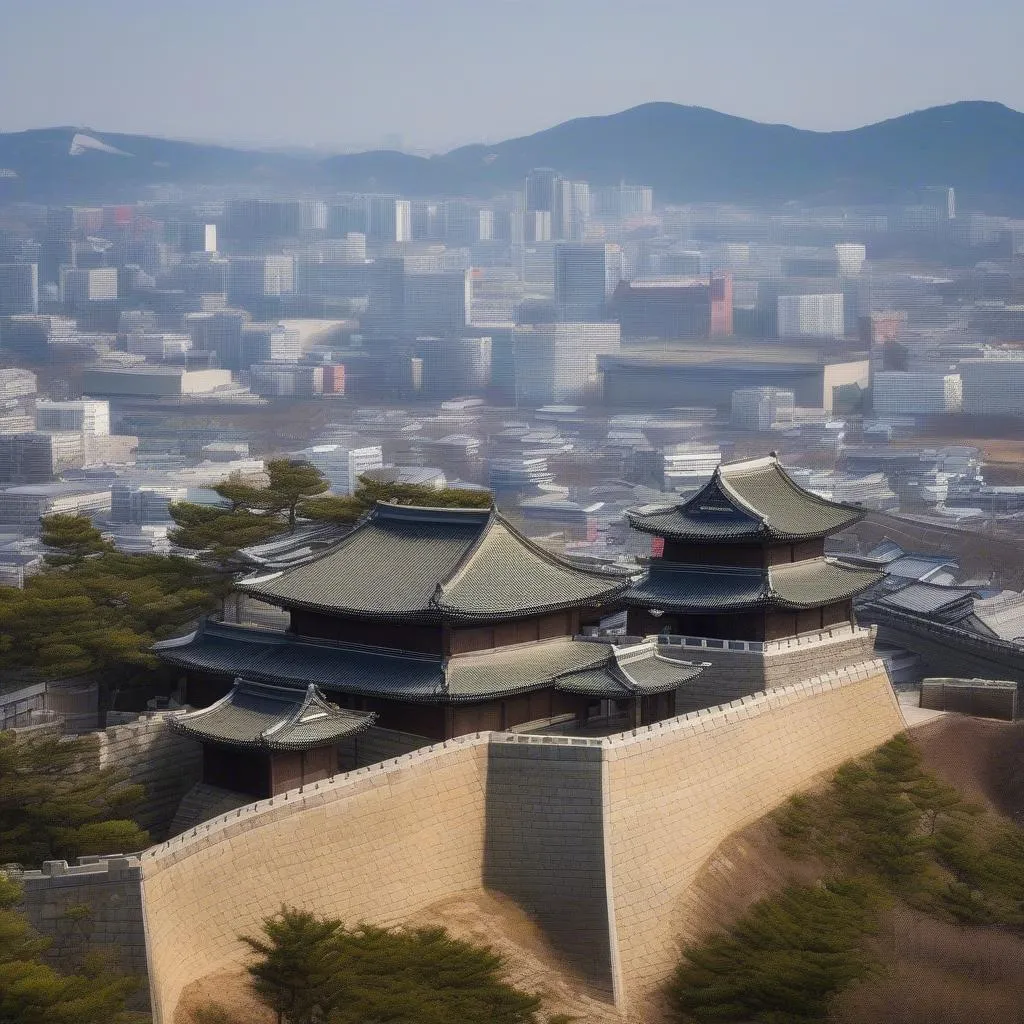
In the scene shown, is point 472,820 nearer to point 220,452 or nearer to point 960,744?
point 960,744

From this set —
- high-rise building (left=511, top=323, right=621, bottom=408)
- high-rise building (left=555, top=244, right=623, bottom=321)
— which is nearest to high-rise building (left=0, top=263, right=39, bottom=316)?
high-rise building (left=555, top=244, right=623, bottom=321)

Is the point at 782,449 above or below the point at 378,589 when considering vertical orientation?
below

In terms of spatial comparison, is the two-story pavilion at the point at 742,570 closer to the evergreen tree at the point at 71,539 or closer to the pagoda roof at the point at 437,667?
the pagoda roof at the point at 437,667

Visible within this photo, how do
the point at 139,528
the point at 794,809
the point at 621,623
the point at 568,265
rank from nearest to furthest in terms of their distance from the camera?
the point at 794,809 → the point at 621,623 → the point at 139,528 → the point at 568,265

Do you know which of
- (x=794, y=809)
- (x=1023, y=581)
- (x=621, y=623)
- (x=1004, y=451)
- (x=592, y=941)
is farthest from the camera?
(x=1004, y=451)

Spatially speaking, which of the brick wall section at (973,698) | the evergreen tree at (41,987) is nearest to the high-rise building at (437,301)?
the brick wall section at (973,698)

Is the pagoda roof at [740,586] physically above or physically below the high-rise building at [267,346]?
above

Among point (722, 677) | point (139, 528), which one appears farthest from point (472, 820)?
point (139, 528)
